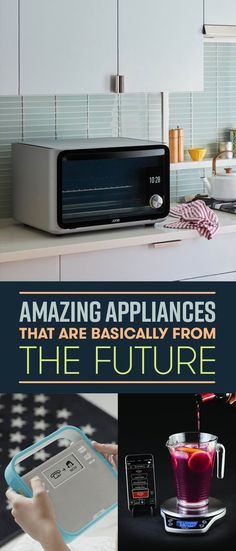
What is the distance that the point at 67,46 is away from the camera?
2.91m

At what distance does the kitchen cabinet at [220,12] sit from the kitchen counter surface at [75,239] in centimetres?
81

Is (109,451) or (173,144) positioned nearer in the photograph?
(109,451)

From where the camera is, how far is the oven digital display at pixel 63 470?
775 millimetres

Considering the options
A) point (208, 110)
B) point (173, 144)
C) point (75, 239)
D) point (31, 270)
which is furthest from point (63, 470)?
point (208, 110)

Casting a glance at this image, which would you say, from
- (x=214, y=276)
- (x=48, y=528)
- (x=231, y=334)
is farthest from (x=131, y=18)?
(x=48, y=528)

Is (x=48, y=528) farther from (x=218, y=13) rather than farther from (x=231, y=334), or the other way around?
(x=218, y=13)

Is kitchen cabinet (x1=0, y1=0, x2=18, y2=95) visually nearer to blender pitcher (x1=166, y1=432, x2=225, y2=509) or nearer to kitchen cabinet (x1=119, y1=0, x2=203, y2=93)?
kitchen cabinet (x1=119, y1=0, x2=203, y2=93)

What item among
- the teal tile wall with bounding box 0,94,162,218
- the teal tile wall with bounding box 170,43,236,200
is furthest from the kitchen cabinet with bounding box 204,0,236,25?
the teal tile wall with bounding box 0,94,162,218

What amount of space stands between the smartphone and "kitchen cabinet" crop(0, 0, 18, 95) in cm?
221

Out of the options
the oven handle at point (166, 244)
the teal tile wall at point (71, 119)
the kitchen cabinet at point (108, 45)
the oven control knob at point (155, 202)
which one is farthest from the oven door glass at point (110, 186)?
the teal tile wall at point (71, 119)

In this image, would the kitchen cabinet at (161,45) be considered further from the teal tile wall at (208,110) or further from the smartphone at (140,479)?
the smartphone at (140,479)

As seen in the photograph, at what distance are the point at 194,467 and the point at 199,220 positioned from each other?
2203mm

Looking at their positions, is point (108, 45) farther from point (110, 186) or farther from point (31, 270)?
point (31, 270)

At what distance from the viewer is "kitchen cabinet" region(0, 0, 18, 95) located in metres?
2.77
